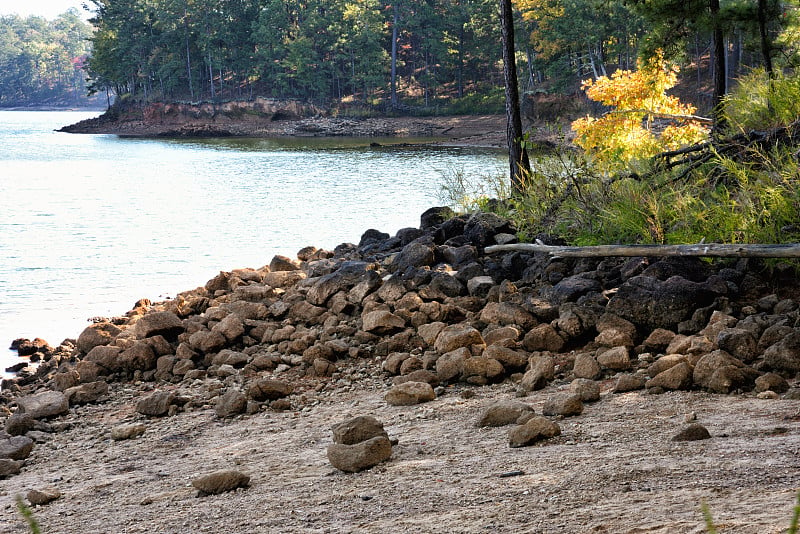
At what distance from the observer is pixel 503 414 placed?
15.4 feet

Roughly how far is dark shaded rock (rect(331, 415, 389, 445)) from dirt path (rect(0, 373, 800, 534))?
158mm

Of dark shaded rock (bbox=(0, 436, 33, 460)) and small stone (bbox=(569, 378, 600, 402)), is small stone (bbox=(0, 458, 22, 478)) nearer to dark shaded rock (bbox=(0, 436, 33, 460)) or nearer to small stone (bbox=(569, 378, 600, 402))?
dark shaded rock (bbox=(0, 436, 33, 460))

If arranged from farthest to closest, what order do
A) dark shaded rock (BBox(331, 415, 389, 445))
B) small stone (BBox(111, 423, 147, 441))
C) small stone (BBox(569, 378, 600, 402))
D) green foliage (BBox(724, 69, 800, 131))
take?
green foliage (BBox(724, 69, 800, 131))
small stone (BBox(111, 423, 147, 441))
small stone (BBox(569, 378, 600, 402))
dark shaded rock (BBox(331, 415, 389, 445))

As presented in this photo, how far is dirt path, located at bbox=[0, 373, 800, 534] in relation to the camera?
3.02 m

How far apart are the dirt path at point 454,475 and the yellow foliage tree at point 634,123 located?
19.2 ft

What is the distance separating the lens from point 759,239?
659 centimetres

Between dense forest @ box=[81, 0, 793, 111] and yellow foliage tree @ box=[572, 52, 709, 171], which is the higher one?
dense forest @ box=[81, 0, 793, 111]

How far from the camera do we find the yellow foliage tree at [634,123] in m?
12.3

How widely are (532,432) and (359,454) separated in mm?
888

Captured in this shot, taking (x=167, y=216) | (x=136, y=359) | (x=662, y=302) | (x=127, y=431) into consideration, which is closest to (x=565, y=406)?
A: (x=662, y=302)

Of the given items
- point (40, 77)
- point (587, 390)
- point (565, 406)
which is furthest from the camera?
point (40, 77)

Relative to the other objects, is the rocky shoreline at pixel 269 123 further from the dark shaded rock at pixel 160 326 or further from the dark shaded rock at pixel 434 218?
the dark shaded rock at pixel 160 326

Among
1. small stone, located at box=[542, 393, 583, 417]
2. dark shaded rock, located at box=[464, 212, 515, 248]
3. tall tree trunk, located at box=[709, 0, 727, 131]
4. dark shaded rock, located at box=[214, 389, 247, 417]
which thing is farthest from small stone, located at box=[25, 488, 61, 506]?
tall tree trunk, located at box=[709, 0, 727, 131]

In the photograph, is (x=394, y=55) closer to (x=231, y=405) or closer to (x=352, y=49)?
(x=352, y=49)
